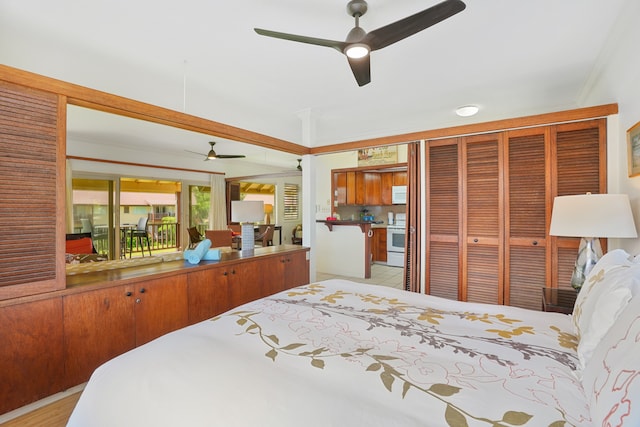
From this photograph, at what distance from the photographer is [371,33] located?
1.84 meters

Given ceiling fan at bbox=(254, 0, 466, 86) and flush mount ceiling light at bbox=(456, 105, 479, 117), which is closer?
ceiling fan at bbox=(254, 0, 466, 86)

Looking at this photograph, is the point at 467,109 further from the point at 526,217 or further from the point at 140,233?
the point at 140,233

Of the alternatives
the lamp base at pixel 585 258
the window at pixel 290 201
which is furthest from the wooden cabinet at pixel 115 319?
the window at pixel 290 201

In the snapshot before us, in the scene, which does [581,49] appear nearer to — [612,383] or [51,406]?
[612,383]

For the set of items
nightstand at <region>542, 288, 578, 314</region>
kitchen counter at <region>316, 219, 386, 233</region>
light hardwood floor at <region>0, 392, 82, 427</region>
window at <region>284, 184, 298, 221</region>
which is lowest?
light hardwood floor at <region>0, 392, 82, 427</region>

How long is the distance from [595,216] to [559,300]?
617 mm

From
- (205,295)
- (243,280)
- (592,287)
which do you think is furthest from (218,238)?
(592,287)

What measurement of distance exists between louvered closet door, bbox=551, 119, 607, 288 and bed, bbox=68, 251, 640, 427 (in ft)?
5.49

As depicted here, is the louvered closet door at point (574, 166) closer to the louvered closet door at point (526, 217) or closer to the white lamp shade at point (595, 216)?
the louvered closet door at point (526, 217)

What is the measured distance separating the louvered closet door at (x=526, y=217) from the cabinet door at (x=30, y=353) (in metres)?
3.71

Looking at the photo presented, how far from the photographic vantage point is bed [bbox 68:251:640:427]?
0.78 metres

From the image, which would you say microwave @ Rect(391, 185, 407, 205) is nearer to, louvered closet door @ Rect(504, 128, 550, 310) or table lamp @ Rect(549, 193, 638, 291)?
louvered closet door @ Rect(504, 128, 550, 310)

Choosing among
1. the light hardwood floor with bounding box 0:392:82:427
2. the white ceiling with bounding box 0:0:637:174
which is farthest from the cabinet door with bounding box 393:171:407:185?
the light hardwood floor with bounding box 0:392:82:427

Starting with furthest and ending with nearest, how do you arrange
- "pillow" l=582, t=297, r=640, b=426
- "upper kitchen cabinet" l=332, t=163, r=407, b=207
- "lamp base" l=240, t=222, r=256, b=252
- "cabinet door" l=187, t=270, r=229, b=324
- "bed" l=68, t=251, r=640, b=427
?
"upper kitchen cabinet" l=332, t=163, r=407, b=207
"lamp base" l=240, t=222, r=256, b=252
"cabinet door" l=187, t=270, r=229, b=324
"bed" l=68, t=251, r=640, b=427
"pillow" l=582, t=297, r=640, b=426
